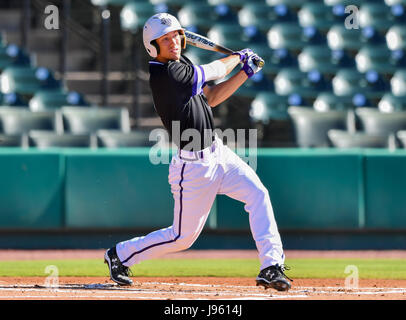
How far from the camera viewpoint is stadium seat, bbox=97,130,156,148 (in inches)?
360

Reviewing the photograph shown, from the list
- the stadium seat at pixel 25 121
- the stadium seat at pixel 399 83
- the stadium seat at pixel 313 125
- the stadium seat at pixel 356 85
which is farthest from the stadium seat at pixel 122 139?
the stadium seat at pixel 399 83

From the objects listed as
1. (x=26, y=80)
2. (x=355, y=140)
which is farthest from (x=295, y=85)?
(x=26, y=80)

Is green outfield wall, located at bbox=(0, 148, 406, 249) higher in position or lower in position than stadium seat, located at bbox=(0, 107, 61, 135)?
lower

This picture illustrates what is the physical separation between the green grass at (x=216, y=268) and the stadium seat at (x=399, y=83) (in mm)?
4738

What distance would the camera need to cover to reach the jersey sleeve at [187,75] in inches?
196

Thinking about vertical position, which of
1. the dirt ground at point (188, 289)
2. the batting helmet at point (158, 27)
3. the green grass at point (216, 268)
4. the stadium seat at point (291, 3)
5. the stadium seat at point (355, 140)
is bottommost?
the green grass at point (216, 268)

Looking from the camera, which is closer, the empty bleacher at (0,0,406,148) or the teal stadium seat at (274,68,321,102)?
the empty bleacher at (0,0,406,148)

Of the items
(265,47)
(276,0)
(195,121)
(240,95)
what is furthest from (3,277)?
(276,0)

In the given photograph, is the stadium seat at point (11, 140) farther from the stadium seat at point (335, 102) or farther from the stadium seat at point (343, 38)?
the stadium seat at point (343, 38)

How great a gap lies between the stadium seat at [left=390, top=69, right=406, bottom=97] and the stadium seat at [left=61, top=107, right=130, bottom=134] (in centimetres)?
414

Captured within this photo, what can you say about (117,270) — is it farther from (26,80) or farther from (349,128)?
(26,80)

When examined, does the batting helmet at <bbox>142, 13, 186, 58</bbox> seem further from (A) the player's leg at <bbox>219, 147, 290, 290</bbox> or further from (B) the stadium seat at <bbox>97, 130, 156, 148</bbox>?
(B) the stadium seat at <bbox>97, 130, 156, 148</bbox>

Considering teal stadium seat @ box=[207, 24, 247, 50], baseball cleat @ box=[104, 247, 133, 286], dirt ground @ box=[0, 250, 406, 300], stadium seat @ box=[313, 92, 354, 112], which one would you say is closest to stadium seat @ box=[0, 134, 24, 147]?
dirt ground @ box=[0, 250, 406, 300]

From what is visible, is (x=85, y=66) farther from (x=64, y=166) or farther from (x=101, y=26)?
(x=64, y=166)
